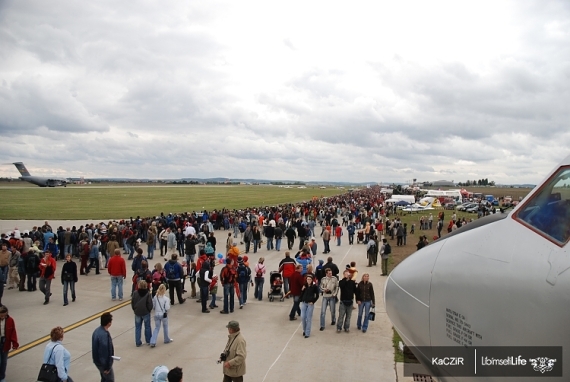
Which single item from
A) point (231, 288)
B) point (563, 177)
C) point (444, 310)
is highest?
point (563, 177)

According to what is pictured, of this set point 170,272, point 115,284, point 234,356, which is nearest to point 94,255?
point 115,284

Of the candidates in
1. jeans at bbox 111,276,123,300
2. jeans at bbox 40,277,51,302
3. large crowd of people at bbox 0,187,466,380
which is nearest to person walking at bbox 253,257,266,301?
large crowd of people at bbox 0,187,466,380

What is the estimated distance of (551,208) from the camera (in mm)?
2949

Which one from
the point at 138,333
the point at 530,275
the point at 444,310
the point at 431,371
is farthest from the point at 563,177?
the point at 138,333

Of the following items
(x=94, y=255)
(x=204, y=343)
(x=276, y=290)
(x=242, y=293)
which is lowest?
(x=204, y=343)

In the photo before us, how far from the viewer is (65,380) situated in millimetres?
5586

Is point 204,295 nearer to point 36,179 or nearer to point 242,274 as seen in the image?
point 242,274

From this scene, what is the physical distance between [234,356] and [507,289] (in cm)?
409

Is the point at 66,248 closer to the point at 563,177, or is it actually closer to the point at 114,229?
the point at 114,229

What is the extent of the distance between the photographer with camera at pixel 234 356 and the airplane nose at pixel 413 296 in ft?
7.51

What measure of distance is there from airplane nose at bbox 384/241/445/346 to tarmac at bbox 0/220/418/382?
3152 mm

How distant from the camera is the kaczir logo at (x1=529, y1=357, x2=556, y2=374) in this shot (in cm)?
259

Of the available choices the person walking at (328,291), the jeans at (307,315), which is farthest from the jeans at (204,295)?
the person walking at (328,291)

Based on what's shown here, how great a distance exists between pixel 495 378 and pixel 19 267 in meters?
15.0
